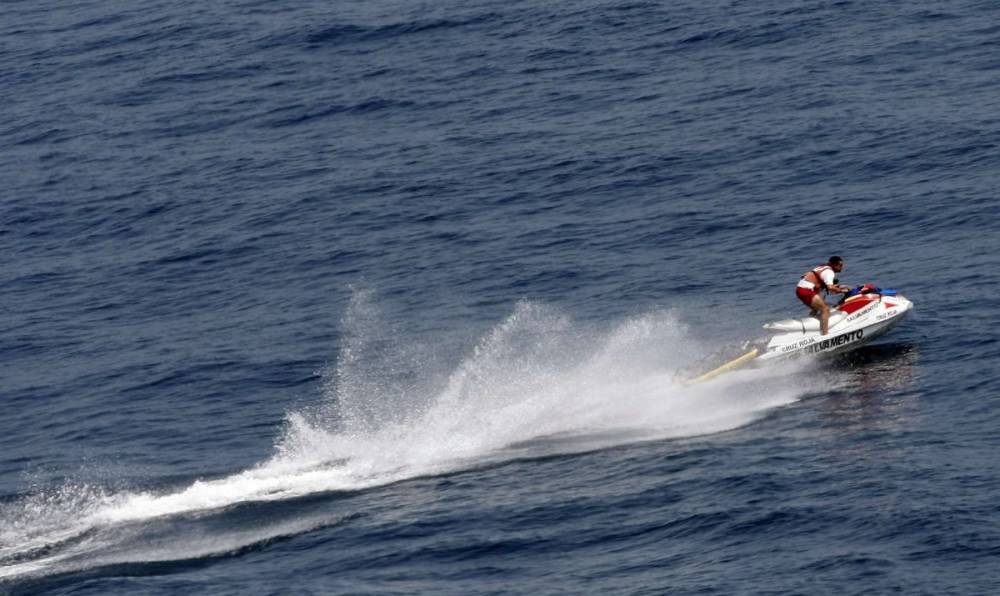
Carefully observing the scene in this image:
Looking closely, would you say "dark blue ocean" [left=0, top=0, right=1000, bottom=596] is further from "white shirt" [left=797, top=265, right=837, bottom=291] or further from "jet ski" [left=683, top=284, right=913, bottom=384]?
"white shirt" [left=797, top=265, right=837, bottom=291]

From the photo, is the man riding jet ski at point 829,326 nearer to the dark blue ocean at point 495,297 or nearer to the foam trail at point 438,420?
the dark blue ocean at point 495,297

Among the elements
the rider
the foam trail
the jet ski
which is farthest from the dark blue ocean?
the rider

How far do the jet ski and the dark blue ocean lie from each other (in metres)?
0.58

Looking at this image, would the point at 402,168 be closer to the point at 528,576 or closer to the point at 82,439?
the point at 82,439

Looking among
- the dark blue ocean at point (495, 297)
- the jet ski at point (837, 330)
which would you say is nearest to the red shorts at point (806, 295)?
the jet ski at point (837, 330)

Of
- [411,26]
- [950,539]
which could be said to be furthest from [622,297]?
[411,26]

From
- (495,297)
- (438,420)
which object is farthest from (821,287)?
(495,297)

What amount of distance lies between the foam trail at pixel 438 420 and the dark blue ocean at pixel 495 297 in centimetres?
16

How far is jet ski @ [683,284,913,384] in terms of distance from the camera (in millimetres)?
51094

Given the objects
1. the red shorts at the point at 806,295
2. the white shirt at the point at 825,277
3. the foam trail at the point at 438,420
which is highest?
the white shirt at the point at 825,277

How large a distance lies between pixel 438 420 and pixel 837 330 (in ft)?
39.9

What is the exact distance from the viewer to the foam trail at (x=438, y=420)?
4416cm

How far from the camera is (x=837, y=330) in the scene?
51344 mm

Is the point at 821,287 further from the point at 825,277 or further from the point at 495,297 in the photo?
the point at 495,297
